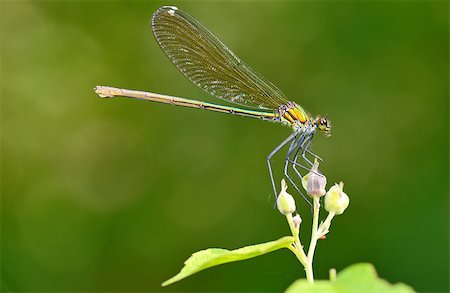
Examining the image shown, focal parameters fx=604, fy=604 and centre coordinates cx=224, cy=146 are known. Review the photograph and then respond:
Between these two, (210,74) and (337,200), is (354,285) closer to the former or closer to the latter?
(337,200)

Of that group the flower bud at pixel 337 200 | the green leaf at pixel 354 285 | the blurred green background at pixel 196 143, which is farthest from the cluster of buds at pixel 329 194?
the blurred green background at pixel 196 143

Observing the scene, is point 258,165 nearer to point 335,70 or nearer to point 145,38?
point 335,70

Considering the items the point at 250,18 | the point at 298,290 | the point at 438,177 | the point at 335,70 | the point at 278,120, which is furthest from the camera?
the point at 250,18

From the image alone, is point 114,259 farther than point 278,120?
Yes

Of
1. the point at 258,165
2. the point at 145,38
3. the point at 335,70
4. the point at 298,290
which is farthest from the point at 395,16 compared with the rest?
the point at 298,290

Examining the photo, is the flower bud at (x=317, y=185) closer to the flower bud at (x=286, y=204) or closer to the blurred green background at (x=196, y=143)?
the flower bud at (x=286, y=204)

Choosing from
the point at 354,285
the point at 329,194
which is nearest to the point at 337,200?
the point at 329,194
